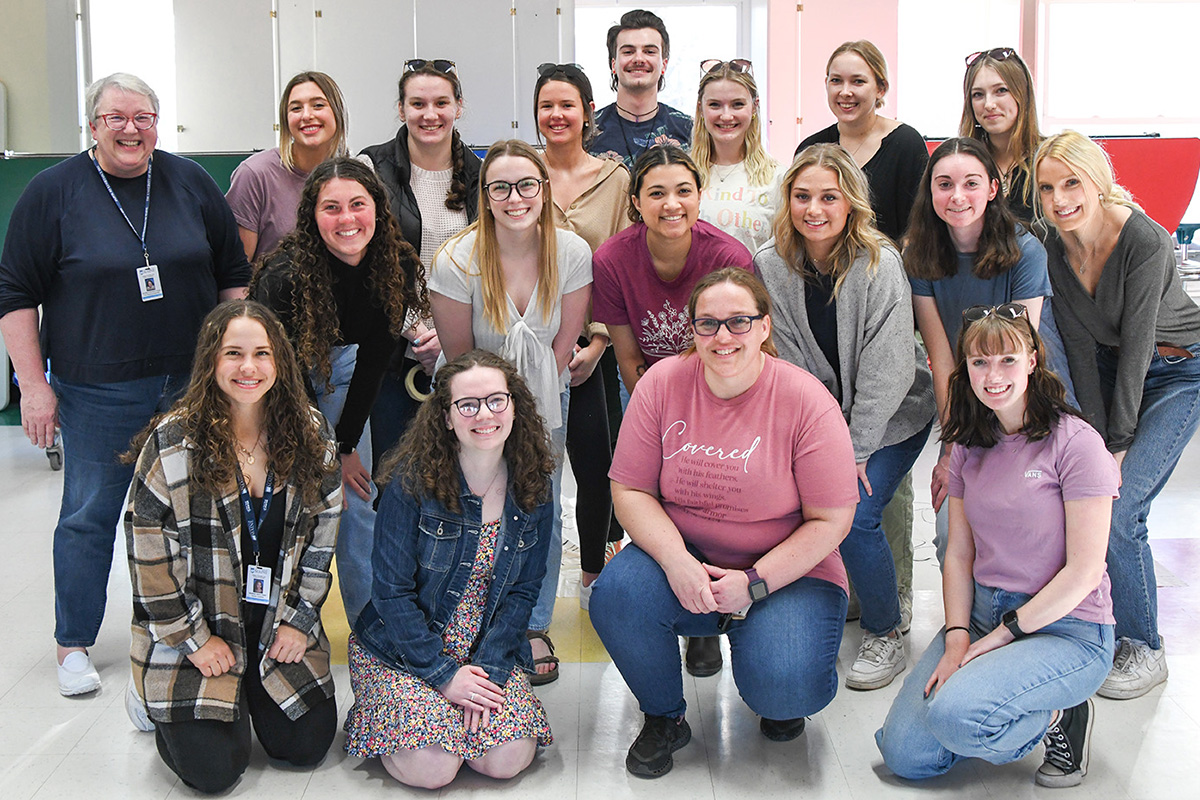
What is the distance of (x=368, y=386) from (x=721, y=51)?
632 centimetres

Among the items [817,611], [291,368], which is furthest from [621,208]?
[817,611]

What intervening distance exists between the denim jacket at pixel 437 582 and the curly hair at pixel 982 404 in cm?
94

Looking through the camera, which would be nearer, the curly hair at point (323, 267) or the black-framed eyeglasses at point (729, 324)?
the black-framed eyeglasses at point (729, 324)

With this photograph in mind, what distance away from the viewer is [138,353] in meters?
2.76

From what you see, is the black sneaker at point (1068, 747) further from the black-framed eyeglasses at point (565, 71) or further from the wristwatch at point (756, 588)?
the black-framed eyeglasses at point (565, 71)

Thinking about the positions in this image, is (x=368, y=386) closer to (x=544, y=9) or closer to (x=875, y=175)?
(x=875, y=175)

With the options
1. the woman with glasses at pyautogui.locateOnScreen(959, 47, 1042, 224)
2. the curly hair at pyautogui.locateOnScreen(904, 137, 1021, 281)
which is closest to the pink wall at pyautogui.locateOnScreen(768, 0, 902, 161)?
the woman with glasses at pyautogui.locateOnScreen(959, 47, 1042, 224)

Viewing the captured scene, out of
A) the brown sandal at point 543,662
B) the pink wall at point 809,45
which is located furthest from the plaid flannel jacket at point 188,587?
the pink wall at point 809,45

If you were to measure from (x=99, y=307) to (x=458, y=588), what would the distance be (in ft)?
3.67

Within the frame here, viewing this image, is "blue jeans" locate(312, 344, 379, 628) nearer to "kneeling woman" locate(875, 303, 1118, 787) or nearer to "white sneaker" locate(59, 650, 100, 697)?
"white sneaker" locate(59, 650, 100, 697)

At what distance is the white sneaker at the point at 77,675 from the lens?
9.24 ft

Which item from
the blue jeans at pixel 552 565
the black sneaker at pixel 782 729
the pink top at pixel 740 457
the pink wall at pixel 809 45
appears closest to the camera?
the pink top at pixel 740 457

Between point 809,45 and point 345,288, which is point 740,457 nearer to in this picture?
point 345,288

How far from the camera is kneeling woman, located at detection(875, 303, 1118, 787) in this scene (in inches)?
88.0
